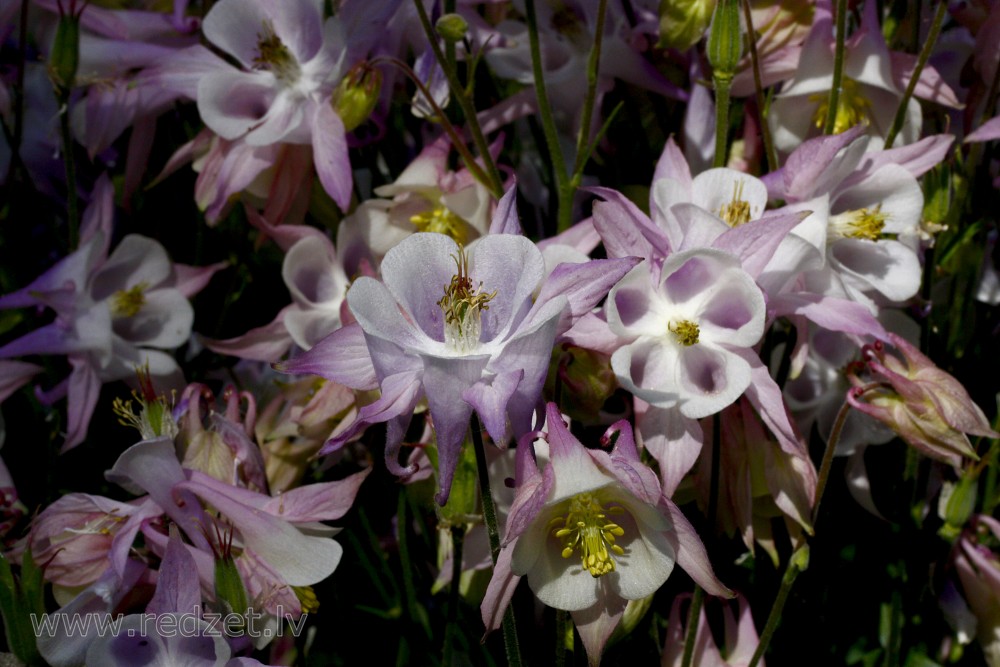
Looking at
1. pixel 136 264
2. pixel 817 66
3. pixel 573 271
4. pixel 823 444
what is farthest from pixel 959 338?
pixel 136 264

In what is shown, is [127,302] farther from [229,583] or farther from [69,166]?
[229,583]

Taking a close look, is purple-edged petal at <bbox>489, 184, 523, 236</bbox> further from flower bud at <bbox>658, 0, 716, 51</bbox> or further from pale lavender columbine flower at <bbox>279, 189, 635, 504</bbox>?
flower bud at <bbox>658, 0, 716, 51</bbox>

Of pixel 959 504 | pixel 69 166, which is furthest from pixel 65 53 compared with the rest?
pixel 959 504

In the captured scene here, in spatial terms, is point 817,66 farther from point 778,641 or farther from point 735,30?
point 778,641

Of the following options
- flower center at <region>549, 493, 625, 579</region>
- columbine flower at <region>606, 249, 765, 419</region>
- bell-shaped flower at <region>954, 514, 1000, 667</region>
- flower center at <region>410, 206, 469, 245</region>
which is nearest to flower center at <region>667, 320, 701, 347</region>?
columbine flower at <region>606, 249, 765, 419</region>

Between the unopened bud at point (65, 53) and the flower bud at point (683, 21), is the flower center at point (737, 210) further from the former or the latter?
the unopened bud at point (65, 53)

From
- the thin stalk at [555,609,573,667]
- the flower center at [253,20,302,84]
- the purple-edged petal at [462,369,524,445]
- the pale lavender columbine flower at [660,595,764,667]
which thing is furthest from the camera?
the flower center at [253,20,302,84]

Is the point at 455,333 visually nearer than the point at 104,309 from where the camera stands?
Yes
